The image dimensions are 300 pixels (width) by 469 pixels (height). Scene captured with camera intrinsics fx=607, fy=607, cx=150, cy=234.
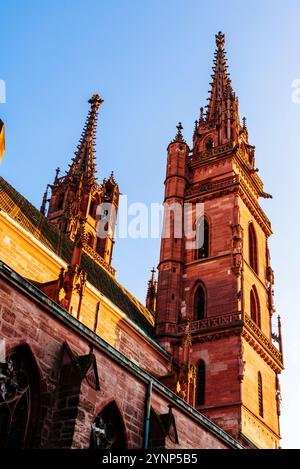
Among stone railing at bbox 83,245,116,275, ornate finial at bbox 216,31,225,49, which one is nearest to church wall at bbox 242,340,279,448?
stone railing at bbox 83,245,116,275

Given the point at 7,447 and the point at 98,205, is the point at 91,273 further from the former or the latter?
the point at 98,205

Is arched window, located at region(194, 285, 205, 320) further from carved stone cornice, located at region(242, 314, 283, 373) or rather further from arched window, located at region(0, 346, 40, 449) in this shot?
arched window, located at region(0, 346, 40, 449)

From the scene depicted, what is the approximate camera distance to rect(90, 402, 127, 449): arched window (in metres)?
13.2

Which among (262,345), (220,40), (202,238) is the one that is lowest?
(262,345)

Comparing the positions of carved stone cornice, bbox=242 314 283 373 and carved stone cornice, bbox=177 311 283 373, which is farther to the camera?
carved stone cornice, bbox=242 314 283 373

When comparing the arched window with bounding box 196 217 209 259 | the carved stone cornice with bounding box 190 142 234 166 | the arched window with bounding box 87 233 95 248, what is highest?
the arched window with bounding box 87 233 95 248

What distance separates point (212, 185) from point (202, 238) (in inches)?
125

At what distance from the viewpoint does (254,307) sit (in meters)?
→ 30.8

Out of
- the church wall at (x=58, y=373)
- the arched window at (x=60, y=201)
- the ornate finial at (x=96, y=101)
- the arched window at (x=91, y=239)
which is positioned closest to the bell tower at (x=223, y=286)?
the church wall at (x=58, y=373)

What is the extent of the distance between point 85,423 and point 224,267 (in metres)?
18.7

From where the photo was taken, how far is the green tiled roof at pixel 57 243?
78.7 feet

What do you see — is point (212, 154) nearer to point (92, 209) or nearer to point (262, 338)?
point (262, 338)

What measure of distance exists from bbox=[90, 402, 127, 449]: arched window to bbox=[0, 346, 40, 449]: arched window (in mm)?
1690

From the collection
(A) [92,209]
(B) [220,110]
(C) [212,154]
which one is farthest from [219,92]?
(A) [92,209]
